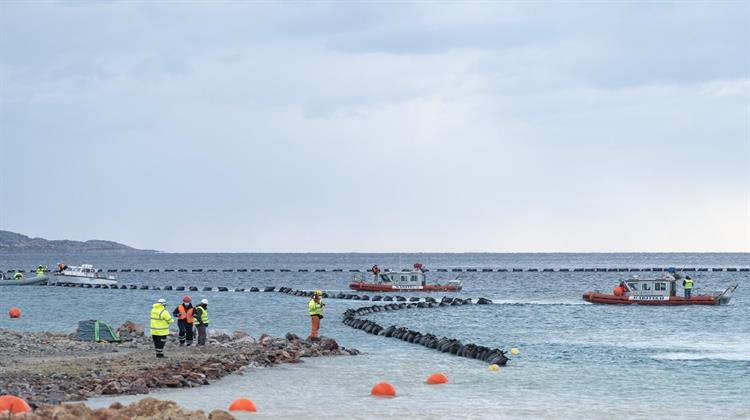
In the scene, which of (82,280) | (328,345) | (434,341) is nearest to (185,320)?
(328,345)

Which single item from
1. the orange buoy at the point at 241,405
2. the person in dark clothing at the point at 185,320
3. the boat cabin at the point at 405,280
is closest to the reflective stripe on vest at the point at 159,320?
the person in dark clothing at the point at 185,320

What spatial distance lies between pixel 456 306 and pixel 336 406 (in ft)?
163

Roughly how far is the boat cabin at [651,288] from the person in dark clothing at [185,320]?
133 feet

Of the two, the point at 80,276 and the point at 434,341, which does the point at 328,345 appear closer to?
the point at 434,341

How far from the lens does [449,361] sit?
33.0m

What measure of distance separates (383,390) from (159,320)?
25.9 ft

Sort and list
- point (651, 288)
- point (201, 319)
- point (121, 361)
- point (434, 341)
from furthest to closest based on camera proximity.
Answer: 1. point (651, 288)
2. point (434, 341)
3. point (201, 319)
4. point (121, 361)

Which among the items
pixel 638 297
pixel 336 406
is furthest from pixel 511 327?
pixel 336 406

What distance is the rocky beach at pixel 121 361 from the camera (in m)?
23.4

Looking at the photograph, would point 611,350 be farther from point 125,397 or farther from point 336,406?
point 125,397

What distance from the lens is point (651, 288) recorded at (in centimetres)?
6762

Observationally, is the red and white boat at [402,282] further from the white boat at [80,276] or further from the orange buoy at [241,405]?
the orange buoy at [241,405]

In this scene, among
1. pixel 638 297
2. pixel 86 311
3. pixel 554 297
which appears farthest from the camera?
pixel 554 297

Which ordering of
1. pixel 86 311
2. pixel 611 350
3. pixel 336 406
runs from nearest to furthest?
pixel 336 406, pixel 611 350, pixel 86 311
